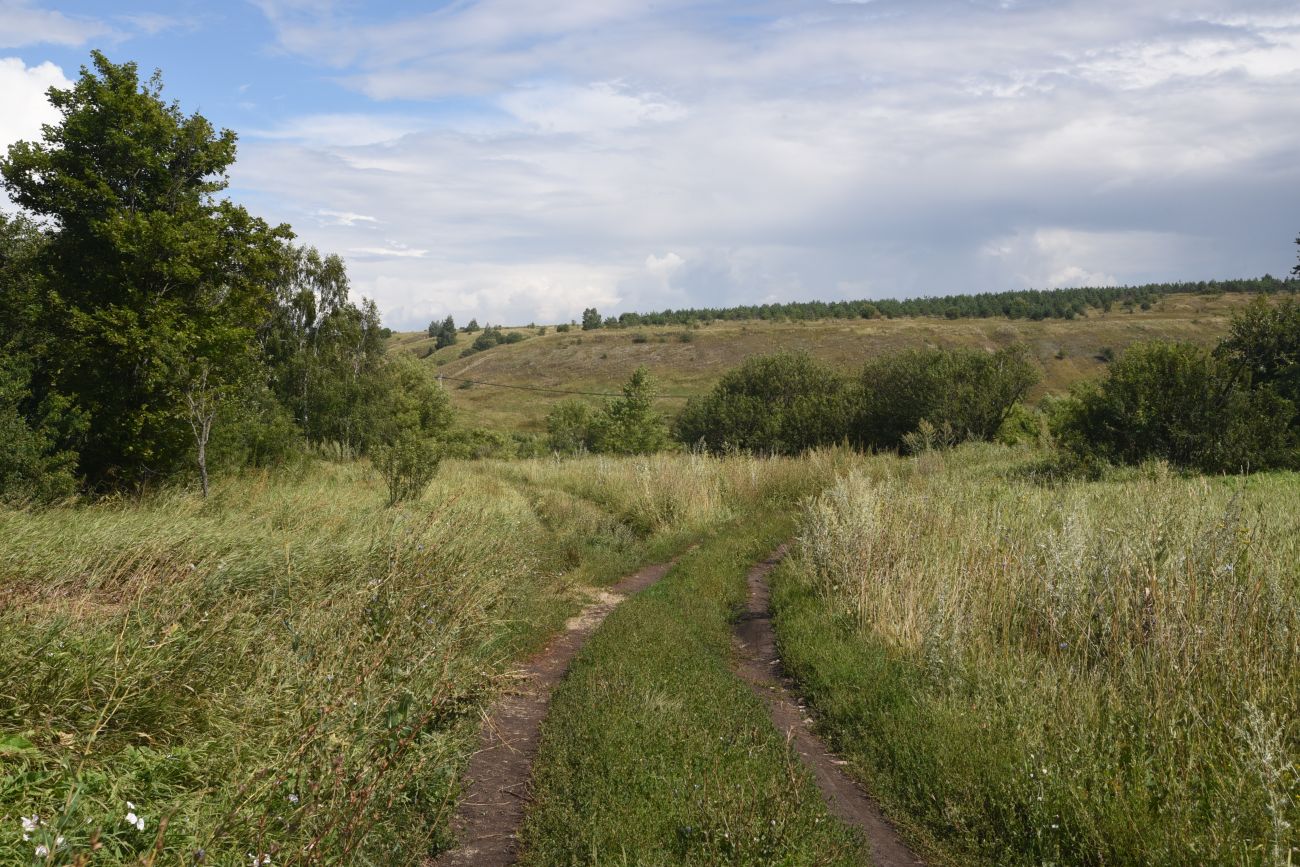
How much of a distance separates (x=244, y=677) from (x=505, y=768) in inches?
72.4

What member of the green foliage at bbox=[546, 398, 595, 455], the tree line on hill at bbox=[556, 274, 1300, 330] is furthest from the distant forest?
the green foliage at bbox=[546, 398, 595, 455]

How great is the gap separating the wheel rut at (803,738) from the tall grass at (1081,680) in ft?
0.65

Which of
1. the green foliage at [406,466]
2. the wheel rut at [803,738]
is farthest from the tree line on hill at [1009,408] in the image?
the wheel rut at [803,738]

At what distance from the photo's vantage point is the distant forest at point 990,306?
112 meters

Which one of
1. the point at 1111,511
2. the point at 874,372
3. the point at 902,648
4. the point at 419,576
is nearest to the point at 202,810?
the point at 419,576

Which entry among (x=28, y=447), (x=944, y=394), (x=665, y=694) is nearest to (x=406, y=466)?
(x=28, y=447)

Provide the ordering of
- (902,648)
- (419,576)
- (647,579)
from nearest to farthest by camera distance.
Result: (902,648) < (419,576) < (647,579)

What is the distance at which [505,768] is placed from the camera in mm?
5488

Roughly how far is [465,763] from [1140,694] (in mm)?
4612

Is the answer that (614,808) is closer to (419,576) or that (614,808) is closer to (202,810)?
(202,810)

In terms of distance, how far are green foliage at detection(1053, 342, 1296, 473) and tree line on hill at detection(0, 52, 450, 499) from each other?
14.1 m

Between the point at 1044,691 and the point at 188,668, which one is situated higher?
the point at 188,668

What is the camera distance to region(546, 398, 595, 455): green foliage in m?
49.7

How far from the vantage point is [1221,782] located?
4191 millimetres
